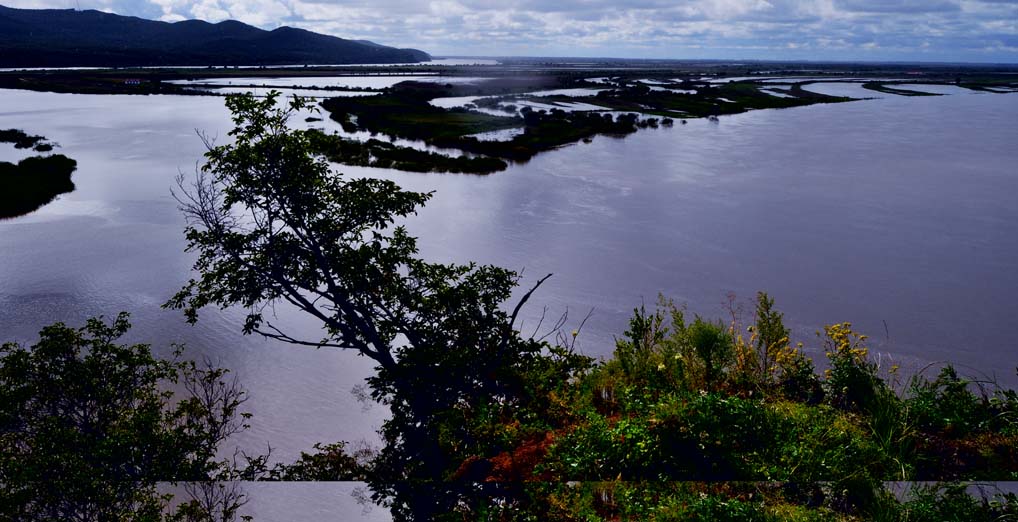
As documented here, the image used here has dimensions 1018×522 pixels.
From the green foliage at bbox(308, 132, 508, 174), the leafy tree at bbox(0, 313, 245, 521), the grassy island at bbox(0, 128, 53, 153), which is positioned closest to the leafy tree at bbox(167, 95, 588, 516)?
the leafy tree at bbox(0, 313, 245, 521)

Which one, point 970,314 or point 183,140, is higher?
point 183,140

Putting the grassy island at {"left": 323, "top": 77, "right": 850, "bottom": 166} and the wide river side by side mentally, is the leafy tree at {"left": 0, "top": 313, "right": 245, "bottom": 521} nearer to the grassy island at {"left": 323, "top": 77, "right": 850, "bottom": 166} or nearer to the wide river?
the wide river

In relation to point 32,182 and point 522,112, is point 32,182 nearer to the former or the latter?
point 32,182

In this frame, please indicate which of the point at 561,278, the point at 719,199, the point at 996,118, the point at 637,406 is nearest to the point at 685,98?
the point at 996,118

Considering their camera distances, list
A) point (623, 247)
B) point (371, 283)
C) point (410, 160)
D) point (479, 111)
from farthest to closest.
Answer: point (479, 111) → point (410, 160) → point (623, 247) → point (371, 283)

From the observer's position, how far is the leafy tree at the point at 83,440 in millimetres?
9312

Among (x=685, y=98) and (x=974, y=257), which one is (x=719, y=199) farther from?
(x=685, y=98)

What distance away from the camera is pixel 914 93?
452 feet

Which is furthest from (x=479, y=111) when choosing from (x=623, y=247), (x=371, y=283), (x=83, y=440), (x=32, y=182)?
(x=83, y=440)

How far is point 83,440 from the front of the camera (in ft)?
33.9

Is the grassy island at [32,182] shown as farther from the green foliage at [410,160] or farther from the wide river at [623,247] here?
the green foliage at [410,160]

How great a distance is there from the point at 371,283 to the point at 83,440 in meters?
5.69

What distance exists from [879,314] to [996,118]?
9174cm

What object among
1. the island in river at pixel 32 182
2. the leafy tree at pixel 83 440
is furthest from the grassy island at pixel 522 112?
the leafy tree at pixel 83 440
